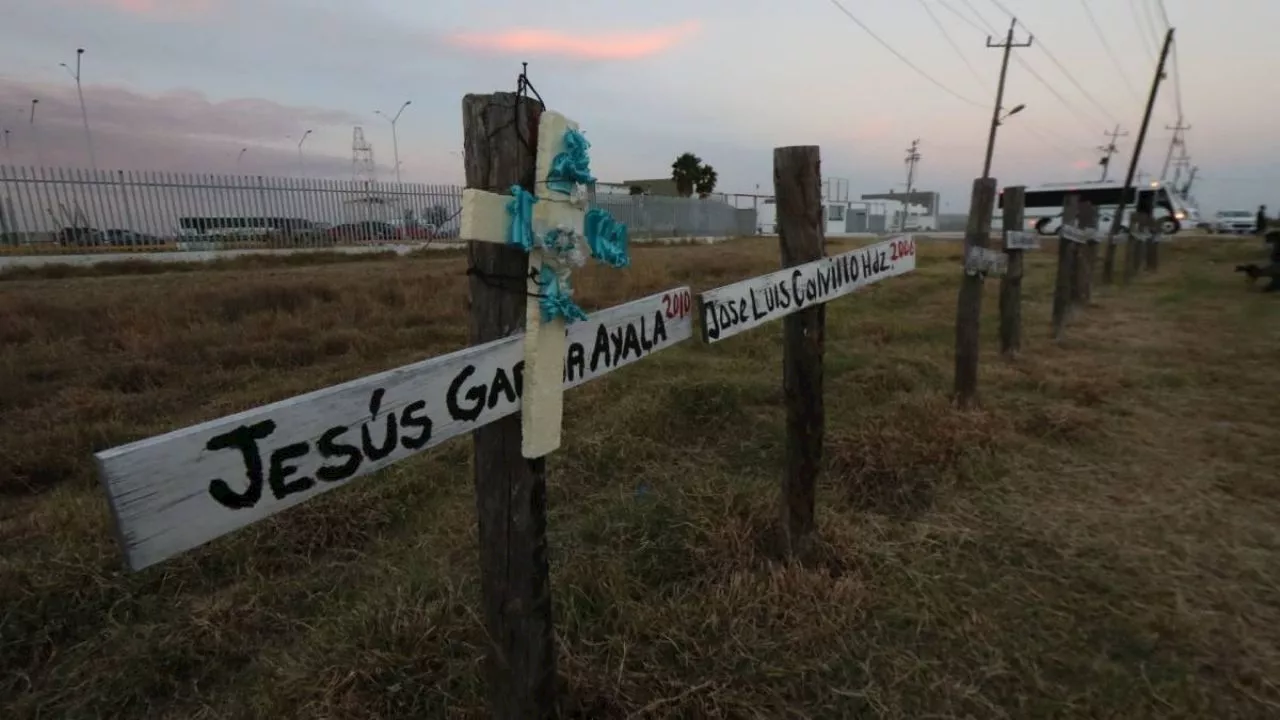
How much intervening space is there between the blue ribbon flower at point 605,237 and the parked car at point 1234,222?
54.1m

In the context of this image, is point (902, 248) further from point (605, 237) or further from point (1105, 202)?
point (1105, 202)

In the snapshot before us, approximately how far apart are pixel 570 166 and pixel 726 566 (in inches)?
70.0

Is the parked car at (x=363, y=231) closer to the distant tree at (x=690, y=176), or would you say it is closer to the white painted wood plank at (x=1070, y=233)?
the white painted wood plank at (x=1070, y=233)

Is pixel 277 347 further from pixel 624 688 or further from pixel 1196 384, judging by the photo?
pixel 1196 384

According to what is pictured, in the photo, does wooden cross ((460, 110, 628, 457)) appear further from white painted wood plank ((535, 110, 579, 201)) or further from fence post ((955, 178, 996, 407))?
fence post ((955, 178, 996, 407))

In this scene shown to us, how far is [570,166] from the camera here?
1.46 m

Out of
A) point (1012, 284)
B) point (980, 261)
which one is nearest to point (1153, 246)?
point (1012, 284)

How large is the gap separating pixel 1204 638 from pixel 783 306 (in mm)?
1838

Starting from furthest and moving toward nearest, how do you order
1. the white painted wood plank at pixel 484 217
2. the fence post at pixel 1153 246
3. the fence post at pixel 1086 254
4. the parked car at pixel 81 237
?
the fence post at pixel 1153 246
the parked car at pixel 81 237
the fence post at pixel 1086 254
the white painted wood plank at pixel 484 217

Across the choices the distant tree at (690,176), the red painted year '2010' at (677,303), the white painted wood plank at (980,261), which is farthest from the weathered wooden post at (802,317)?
the distant tree at (690,176)

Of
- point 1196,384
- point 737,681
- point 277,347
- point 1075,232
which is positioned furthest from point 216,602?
point 1075,232

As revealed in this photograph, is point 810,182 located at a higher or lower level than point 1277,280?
higher

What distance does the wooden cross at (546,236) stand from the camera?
139 cm

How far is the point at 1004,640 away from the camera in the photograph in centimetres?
231
